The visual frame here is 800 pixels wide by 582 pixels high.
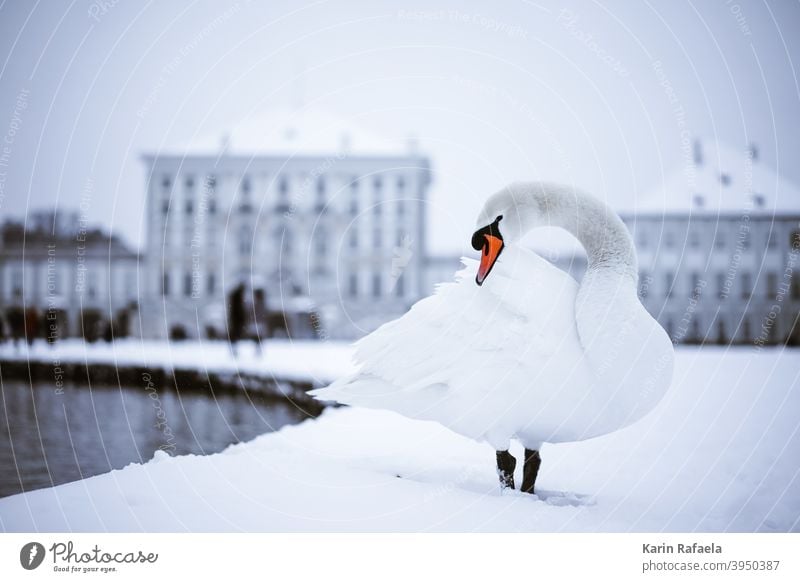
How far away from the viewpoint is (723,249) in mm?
11320

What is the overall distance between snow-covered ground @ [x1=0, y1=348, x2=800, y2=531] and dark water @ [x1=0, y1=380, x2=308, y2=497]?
3.09ft

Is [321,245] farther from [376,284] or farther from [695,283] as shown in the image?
[695,283]

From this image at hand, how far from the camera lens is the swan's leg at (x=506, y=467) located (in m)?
1.97

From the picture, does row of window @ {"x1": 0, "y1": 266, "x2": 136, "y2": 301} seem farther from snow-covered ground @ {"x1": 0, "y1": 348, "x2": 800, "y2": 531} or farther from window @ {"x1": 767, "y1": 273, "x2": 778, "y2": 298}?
window @ {"x1": 767, "y1": 273, "x2": 778, "y2": 298}

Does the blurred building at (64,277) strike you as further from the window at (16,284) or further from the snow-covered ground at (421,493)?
the snow-covered ground at (421,493)

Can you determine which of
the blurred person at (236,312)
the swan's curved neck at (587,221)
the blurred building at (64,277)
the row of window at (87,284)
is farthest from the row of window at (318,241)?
the swan's curved neck at (587,221)

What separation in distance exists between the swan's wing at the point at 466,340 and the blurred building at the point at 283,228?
10244mm

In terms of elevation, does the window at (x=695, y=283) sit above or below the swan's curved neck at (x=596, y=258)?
below

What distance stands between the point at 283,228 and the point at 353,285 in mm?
2337

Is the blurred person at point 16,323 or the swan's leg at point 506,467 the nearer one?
the swan's leg at point 506,467

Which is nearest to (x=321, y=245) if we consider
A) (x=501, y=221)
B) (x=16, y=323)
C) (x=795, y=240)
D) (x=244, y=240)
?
(x=244, y=240)

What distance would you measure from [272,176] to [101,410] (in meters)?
12.2

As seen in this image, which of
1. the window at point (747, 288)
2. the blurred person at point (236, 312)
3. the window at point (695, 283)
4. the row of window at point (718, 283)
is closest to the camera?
the row of window at point (718, 283)

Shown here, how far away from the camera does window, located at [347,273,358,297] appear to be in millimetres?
15602
